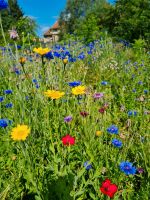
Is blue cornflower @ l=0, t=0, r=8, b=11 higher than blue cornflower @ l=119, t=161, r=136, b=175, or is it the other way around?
blue cornflower @ l=0, t=0, r=8, b=11

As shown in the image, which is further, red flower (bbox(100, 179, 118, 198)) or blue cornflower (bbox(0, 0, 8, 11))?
blue cornflower (bbox(0, 0, 8, 11))

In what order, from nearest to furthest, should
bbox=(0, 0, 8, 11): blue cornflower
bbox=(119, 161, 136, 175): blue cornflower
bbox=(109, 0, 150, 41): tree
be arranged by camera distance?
bbox=(119, 161, 136, 175): blue cornflower → bbox=(0, 0, 8, 11): blue cornflower → bbox=(109, 0, 150, 41): tree

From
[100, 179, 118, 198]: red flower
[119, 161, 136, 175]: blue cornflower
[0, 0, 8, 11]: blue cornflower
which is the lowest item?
[119, 161, 136, 175]: blue cornflower

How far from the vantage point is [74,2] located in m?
50.8

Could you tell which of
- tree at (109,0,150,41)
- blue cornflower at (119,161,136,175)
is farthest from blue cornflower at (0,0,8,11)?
tree at (109,0,150,41)

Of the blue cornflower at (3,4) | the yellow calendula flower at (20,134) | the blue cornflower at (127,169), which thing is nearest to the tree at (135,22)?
the blue cornflower at (3,4)

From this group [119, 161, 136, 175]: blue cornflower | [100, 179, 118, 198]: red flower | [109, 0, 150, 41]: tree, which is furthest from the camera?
[109, 0, 150, 41]: tree

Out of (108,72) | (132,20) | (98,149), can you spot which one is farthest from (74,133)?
(132,20)

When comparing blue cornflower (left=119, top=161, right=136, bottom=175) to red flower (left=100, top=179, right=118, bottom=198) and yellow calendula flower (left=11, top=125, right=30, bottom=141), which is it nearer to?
red flower (left=100, top=179, right=118, bottom=198)

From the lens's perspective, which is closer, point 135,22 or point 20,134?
point 20,134

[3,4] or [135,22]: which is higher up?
[3,4]

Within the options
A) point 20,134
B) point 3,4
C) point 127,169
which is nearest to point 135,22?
point 3,4

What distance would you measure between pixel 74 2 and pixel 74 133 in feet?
166

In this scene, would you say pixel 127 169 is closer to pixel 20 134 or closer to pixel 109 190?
Result: pixel 109 190
